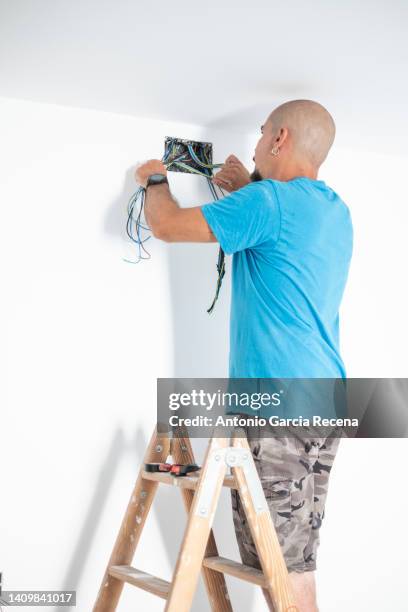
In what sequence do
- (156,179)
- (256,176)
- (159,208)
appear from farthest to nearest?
(256,176)
(156,179)
(159,208)

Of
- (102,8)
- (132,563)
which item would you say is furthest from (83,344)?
(102,8)

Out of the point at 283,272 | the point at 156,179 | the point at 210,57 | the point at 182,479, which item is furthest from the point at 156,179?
the point at 182,479

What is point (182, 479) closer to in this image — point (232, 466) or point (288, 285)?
point (232, 466)

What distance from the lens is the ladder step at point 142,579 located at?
1.85m

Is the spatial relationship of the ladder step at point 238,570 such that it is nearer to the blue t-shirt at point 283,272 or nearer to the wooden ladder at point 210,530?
the wooden ladder at point 210,530

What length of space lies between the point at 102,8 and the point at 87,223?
0.78m

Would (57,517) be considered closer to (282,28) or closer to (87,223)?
(87,223)

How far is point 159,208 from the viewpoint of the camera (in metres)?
2.09

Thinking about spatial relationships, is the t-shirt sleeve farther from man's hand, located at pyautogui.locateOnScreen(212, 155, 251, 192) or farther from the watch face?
man's hand, located at pyautogui.locateOnScreen(212, 155, 251, 192)

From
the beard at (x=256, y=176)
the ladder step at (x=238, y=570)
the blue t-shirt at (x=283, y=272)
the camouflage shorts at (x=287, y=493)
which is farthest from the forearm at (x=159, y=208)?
the ladder step at (x=238, y=570)

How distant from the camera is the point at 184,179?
2.60m

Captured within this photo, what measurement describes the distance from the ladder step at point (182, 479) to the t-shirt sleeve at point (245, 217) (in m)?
0.62

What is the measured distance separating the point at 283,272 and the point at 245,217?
201 millimetres

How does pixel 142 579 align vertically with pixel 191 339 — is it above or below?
below
